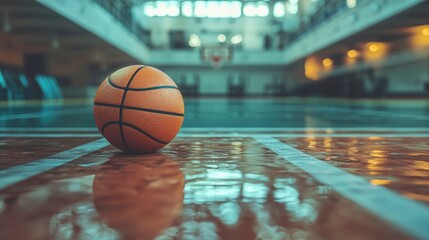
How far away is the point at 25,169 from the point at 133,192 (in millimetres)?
1024

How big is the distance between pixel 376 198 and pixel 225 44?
4513cm

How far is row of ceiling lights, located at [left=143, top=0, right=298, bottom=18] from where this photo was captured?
4541cm

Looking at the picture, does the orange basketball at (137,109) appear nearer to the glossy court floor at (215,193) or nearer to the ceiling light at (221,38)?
the glossy court floor at (215,193)

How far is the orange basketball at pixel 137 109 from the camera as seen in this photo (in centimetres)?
331

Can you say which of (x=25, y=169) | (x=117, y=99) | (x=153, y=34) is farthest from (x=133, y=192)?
(x=153, y=34)

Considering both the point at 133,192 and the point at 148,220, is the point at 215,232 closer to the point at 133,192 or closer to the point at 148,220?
the point at 148,220

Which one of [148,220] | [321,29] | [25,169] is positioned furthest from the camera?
[321,29]

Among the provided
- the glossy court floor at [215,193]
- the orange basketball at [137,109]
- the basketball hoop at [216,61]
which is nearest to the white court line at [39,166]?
the glossy court floor at [215,193]

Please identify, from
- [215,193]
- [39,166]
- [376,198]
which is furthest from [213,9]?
[376,198]

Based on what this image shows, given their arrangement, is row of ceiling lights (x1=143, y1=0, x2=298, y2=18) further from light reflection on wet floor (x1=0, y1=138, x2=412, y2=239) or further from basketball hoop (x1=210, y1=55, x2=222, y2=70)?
light reflection on wet floor (x1=0, y1=138, x2=412, y2=239)

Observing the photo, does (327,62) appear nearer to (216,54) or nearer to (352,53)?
(352,53)

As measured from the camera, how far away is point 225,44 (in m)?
46.2

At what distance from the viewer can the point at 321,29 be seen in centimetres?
2695

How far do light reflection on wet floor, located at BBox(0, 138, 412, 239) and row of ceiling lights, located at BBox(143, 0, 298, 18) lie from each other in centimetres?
4432
